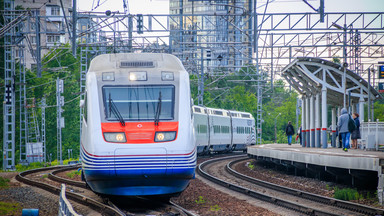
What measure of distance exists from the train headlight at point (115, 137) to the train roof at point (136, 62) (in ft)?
5.63

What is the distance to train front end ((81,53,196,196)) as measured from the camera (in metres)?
11.9

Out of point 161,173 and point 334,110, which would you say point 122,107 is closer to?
point 161,173

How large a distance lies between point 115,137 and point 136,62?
2.03 metres

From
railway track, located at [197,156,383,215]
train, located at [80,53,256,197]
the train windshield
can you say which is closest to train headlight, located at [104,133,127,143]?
train, located at [80,53,256,197]

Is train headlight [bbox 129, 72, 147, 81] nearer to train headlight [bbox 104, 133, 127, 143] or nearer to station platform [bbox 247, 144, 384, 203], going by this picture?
train headlight [bbox 104, 133, 127, 143]

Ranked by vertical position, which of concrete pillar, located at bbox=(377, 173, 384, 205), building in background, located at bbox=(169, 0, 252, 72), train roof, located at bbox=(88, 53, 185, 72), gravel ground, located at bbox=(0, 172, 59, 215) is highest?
building in background, located at bbox=(169, 0, 252, 72)

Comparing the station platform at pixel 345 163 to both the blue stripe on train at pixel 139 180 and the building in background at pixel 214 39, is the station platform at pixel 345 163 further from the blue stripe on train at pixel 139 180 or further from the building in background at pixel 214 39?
the building in background at pixel 214 39

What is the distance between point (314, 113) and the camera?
29.6m

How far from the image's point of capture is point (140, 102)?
41.5 feet

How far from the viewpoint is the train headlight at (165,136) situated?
12148mm

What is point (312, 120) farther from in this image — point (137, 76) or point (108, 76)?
point (108, 76)

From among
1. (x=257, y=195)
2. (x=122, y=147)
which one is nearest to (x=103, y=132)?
(x=122, y=147)

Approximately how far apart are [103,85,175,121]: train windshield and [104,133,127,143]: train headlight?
425mm

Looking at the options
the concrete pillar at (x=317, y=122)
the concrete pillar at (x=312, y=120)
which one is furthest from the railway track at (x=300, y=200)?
the concrete pillar at (x=312, y=120)
